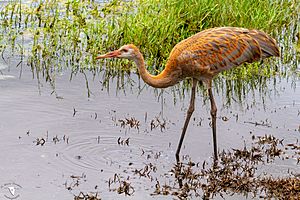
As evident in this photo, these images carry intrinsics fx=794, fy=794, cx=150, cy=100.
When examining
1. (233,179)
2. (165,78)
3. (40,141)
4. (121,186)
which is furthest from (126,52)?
(233,179)

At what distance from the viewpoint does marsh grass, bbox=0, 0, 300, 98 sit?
36.9 feet

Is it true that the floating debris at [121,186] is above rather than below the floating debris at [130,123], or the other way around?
below

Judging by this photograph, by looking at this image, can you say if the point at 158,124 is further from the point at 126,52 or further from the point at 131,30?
the point at 131,30

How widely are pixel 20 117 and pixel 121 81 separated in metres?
1.97

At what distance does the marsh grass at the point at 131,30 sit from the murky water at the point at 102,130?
1.38 ft

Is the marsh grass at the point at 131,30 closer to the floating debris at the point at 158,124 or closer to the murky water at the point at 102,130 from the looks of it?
the murky water at the point at 102,130

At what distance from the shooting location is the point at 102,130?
8961mm

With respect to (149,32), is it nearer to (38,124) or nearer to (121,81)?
(121,81)

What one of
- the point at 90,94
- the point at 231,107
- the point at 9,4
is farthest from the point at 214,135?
the point at 9,4

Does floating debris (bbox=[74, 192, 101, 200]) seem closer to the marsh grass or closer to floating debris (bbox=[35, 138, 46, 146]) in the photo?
floating debris (bbox=[35, 138, 46, 146])

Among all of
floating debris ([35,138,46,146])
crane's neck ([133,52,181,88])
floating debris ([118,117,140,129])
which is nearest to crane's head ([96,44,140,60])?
crane's neck ([133,52,181,88])

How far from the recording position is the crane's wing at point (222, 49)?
27.5ft

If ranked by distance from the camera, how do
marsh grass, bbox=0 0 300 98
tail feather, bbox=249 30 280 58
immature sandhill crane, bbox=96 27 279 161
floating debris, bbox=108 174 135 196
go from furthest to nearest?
marsh grass, bbox=0 0 300 98 < tail feather, bbox=249 30 280 58 < immature sandhill crane, bbox=96 27 279 161 < floating debris, bbox=108 174 135 196

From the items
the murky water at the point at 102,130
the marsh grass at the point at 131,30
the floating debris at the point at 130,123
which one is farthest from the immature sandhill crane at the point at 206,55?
the marsh grass at the point at 131,30
